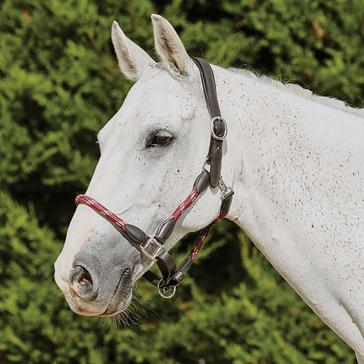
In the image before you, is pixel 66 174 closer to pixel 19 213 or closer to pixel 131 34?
pixel 19 213

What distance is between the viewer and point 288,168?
2539 mm

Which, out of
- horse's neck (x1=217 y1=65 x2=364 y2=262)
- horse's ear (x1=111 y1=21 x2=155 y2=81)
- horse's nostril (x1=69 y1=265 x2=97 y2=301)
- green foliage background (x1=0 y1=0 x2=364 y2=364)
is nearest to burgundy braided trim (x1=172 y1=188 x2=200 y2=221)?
horse's neck (x1=217 y1=65 x2=364 y2=262)

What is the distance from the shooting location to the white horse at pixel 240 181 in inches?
93.0

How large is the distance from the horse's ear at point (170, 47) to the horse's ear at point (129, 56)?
0.17m

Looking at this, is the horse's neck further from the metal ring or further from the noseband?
the metal ring

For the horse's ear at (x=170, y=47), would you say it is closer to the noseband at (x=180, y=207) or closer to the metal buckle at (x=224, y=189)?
the noseband at (x=180, y=207)

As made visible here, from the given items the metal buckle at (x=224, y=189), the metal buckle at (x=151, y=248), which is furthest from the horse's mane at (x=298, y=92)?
the metal buckle at (x=151, y=248)

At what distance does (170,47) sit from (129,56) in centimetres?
26

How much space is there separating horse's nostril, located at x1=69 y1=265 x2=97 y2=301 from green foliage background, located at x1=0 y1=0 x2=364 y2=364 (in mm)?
2286

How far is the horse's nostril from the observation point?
2.29m

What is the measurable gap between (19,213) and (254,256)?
1.45 meters

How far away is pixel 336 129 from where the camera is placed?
8.52ft

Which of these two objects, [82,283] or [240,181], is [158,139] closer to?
[240,181]

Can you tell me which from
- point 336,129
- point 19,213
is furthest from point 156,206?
point 19,213
